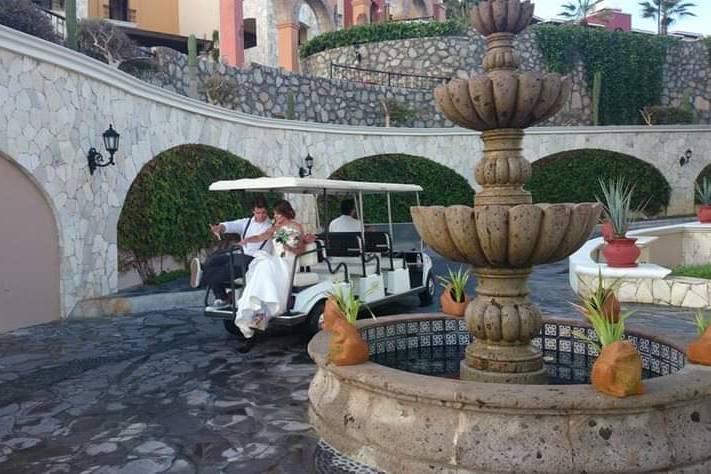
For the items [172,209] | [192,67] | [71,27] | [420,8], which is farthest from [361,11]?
[172,209]

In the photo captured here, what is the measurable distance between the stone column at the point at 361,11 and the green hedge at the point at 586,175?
579 inches

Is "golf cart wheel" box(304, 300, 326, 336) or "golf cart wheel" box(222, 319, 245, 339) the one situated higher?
"golf cart wheel" box(304, 300, 326, 336)

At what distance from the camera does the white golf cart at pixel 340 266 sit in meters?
6.31

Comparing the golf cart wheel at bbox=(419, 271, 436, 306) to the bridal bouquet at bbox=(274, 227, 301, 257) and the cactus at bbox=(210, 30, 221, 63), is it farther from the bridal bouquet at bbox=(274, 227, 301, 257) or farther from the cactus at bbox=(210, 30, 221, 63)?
the cactus at bbox=(210, 30, 221, 63)

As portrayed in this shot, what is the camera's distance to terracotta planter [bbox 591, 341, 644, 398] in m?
3.01

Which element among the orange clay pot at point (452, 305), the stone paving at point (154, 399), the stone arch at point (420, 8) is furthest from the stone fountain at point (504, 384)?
the stone arch at point (420, 8)

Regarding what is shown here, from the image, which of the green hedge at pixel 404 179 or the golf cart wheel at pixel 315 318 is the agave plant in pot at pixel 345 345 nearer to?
the golf cart wheel at pixel 315 318

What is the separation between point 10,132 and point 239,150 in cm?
581

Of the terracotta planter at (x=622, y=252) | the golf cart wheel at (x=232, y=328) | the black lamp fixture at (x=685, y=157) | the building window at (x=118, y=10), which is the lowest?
the golf cart wheel at (x=232, y=328)

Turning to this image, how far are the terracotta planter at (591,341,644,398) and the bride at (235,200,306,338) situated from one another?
3.48 m

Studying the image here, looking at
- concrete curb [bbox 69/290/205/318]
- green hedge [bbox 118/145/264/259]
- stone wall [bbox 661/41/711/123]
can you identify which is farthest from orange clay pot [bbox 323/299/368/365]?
stone wall [bbox 661/41/711/123]

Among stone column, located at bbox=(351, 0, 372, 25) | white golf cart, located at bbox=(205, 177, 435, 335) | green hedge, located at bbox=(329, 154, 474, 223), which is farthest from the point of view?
stone column, located at bbox=(351, 0, 372, 25)

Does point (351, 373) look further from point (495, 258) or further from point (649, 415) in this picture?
point (649, 415)

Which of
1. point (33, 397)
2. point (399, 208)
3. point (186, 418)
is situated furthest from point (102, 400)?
point (399, 208)
